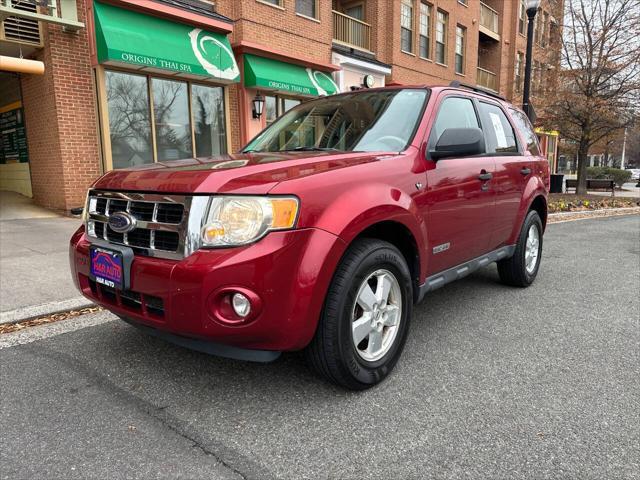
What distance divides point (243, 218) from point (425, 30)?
19.4 metres

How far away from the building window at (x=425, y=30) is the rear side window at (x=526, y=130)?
15.2 m

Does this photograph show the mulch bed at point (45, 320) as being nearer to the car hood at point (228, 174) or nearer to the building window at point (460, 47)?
the car hood at point (228, 174)

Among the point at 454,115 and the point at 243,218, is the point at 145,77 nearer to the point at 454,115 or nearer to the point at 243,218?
the point at 454,115

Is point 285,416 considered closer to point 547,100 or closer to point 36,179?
point 36,179

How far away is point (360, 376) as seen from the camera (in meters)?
2.65

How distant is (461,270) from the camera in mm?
3744

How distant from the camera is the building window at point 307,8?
13.7 meters

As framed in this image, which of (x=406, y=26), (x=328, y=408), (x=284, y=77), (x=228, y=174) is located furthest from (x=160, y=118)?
(x=406, y=26)

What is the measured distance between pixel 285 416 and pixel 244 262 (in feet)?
2.88

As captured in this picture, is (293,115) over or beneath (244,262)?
over

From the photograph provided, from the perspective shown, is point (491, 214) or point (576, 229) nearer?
point (491, 214)

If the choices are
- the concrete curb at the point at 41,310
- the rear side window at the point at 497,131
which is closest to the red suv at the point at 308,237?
the rear side window at the point at 497,131

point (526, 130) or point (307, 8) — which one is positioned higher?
point (307, 8)

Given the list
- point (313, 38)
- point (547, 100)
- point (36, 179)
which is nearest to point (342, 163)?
point (36, 179)
